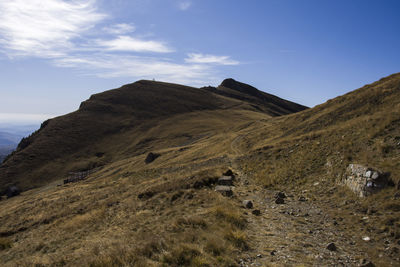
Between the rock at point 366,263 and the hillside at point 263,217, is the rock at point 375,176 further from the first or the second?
the rock at point 366,263

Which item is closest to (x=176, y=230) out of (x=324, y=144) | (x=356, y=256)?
(x=356, y=256)

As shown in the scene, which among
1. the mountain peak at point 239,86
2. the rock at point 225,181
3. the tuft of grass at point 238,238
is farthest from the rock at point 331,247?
the mountain peak at point 239,86

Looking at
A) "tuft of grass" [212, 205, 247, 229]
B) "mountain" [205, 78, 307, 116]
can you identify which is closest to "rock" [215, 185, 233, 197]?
"tuft of grass" [212, 205, 247, 229]

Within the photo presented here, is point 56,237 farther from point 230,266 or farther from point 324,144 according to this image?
point 324,144

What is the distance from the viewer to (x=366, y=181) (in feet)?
38.2

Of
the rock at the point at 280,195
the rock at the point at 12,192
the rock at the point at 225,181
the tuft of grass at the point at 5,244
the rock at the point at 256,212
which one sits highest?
the rock at the point at 225,181

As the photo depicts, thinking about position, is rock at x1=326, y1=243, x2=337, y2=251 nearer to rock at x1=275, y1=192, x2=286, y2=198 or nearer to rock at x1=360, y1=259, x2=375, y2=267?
rock at x1=360, y1=259, x2=375, y2=267

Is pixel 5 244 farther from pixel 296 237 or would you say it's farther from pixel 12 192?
pixel 12 192

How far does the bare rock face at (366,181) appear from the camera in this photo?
11.4 m

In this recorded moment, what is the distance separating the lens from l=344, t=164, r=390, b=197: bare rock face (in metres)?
11.4

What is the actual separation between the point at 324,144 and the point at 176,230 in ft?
46.4

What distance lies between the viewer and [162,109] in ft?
372

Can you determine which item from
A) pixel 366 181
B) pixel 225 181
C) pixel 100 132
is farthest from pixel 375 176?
pixel 100 132

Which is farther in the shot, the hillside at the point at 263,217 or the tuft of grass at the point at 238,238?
the tuft of grass at the point at 238,238
